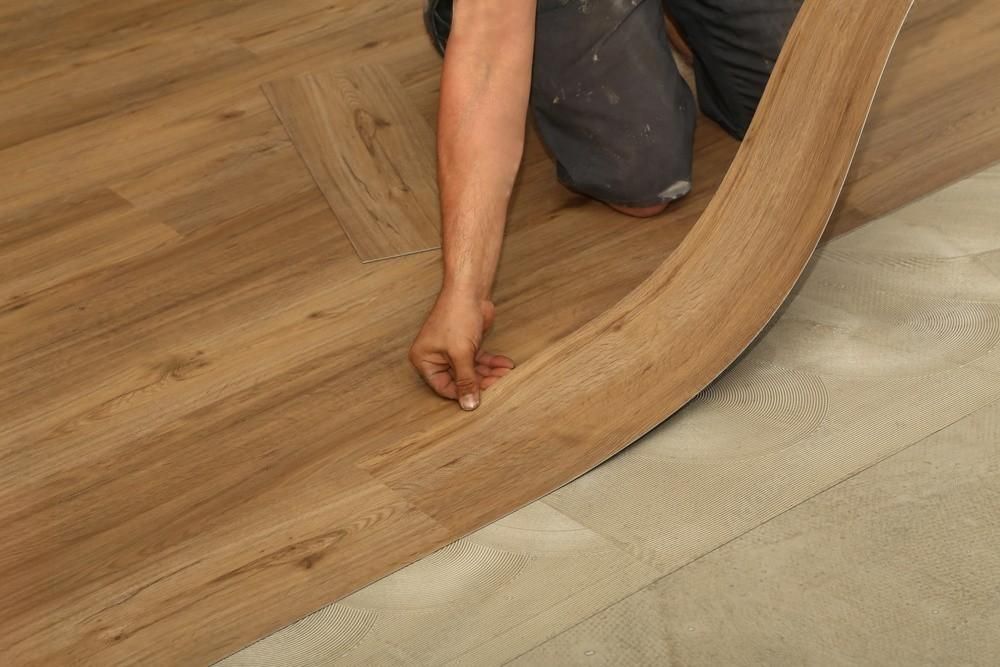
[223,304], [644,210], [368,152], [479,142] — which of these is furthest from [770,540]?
[368,152]

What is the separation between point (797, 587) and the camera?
1.18 metres

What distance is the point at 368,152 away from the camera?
7.06 ft

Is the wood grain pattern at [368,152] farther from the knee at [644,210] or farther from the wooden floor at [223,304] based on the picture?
the knee at [644,210]

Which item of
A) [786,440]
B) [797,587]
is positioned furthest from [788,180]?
[797,587]

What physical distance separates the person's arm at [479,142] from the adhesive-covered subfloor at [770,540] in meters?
0.29

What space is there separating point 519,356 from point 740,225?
35 centimetres

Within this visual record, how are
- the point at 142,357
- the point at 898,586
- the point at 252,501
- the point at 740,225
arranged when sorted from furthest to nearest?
the point at 142,357
the point at 740,225
the point at 252,501
the point at 898,586

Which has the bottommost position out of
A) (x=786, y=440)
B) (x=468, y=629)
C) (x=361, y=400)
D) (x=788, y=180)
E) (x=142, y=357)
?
(x=142, y=357)

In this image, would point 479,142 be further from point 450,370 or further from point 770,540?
point 770,540

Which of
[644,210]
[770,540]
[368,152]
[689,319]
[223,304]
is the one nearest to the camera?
[770,540]

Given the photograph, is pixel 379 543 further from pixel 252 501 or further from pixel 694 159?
pixel 694 159

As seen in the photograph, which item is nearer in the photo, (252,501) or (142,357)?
(252,501)

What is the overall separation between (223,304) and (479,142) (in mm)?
486

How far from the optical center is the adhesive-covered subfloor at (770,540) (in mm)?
1139
